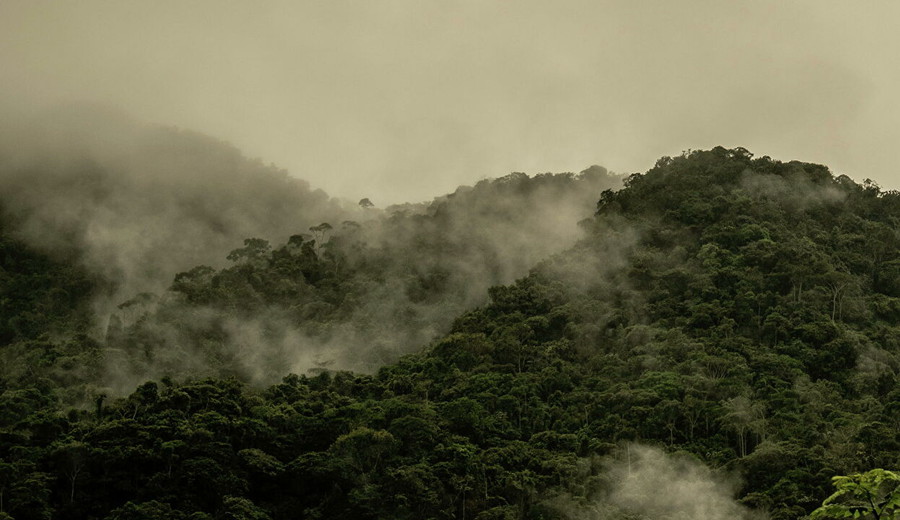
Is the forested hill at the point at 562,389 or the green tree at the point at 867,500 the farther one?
the forested hill at the point at 562,389

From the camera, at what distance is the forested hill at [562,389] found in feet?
114

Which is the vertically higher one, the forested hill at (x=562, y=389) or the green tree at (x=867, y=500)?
the forested hill at (x=562, y=389)

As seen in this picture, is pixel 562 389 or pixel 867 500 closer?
pixel 867 500

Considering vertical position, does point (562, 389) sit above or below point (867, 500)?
above

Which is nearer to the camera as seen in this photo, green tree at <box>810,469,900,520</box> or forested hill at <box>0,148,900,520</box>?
green tree at <box>810,469,900,520</box>

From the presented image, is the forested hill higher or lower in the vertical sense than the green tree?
higher

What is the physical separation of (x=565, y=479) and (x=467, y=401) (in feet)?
23.7

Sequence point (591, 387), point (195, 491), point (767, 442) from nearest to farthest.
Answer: point (195, 491) → point (767, 442) → point (591, 387)

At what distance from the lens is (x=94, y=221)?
77125 mm

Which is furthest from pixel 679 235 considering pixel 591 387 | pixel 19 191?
pixel 19 191

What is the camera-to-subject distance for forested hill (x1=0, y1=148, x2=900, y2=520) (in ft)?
114

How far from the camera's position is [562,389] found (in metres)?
46.6

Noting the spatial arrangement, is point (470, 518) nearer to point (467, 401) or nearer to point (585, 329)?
point (467, 401)

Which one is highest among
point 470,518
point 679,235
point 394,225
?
point 394,225
